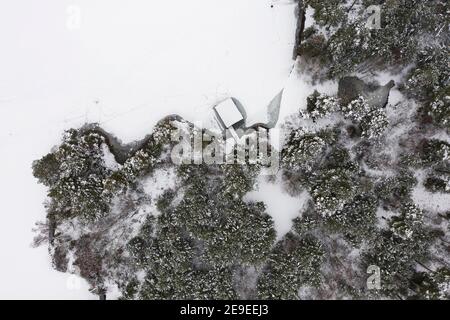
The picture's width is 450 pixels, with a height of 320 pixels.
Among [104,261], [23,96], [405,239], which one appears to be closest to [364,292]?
[405,239]

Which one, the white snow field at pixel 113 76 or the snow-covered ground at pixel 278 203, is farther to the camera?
the white snow field at pixel 113 76

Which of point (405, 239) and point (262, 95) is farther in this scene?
point (262, 95)

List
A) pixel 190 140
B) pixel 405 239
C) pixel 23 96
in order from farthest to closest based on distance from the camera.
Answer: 1. pixel 23 96
2. pixel 190 140
3. pixel 405 239

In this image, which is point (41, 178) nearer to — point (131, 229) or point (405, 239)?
point (131, 229)

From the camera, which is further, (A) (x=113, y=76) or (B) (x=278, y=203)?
(A) (x=113, y=76)

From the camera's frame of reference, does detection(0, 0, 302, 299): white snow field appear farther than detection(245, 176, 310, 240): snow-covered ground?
Yes

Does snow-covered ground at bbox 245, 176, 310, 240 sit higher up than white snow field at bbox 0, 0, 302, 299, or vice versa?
white snow field at bbox 0, 0, 302, 299

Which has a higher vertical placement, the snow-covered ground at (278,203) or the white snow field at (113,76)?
the white snow field at (113,76)
